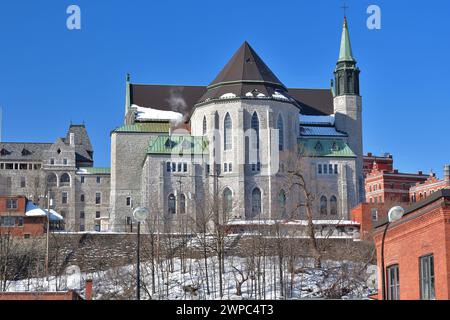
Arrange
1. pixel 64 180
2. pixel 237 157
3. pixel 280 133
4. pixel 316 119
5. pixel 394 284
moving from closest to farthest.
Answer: pixel 394 284, pixel 237 157, pixel 280 133, pixel 316 119, pixel 64 180

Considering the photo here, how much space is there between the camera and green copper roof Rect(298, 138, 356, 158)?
119 meters

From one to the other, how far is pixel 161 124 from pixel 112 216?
14178 millimetres

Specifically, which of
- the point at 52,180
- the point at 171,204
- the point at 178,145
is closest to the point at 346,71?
the point at 178,145

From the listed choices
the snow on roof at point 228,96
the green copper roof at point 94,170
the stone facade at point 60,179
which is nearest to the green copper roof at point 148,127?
the snow on roof at point 228,96

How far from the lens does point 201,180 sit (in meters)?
115

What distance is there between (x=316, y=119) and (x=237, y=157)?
680 inches

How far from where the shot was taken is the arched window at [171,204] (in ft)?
371

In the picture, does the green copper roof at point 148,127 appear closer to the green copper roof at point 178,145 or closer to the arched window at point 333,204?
the green copper roof at point 178,145

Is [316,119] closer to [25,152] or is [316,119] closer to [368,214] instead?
[368,214]

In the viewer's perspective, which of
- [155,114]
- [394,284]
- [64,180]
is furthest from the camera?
[64,180]

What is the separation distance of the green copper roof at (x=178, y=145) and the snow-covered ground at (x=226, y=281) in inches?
1062

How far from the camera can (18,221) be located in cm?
10312

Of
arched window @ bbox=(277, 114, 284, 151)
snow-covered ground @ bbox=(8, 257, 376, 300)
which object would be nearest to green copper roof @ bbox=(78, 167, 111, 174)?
arched window @ bbox=(277, 114, 284, 151)
